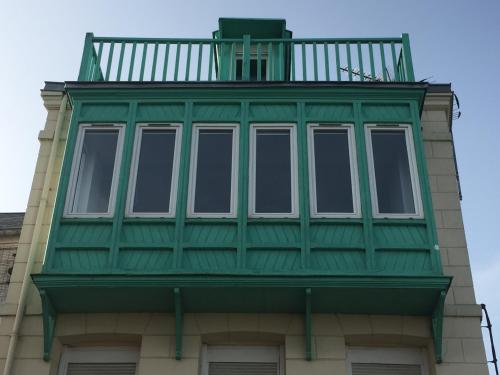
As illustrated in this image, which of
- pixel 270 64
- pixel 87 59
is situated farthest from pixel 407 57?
pixel 87 59

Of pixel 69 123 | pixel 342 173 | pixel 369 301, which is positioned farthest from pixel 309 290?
pixel 69 123

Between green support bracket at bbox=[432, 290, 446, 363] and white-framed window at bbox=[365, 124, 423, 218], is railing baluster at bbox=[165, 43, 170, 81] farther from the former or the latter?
green support bracket at bbox=[432, 290, 446, 363]

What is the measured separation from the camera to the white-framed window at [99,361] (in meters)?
11.3

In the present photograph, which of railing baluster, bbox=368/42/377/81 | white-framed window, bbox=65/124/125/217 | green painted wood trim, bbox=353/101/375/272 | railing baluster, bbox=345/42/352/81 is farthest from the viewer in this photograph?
railing baluster, bbox=345/42/352/81

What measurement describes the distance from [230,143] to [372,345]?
4.17m

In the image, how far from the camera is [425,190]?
459 inches

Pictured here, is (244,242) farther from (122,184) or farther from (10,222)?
(10,222)

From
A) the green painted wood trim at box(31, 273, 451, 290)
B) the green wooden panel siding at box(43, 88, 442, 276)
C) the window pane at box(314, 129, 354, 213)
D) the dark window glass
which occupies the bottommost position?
the green painted wood trim at box(31, 273, 451, 290)

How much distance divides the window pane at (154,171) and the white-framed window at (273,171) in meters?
1.42

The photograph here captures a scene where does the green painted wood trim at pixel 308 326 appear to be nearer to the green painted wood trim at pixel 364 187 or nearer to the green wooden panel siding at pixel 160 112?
the green painted wood trim at pixel 364 187

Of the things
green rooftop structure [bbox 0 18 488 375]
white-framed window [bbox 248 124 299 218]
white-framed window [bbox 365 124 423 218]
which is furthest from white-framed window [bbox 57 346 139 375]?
white-framed window [bbox 365 124 423 218]

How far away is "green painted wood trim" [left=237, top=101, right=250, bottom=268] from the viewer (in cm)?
1112

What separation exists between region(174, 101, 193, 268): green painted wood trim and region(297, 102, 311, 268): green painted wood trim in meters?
1.88

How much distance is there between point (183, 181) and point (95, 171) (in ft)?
5.60
